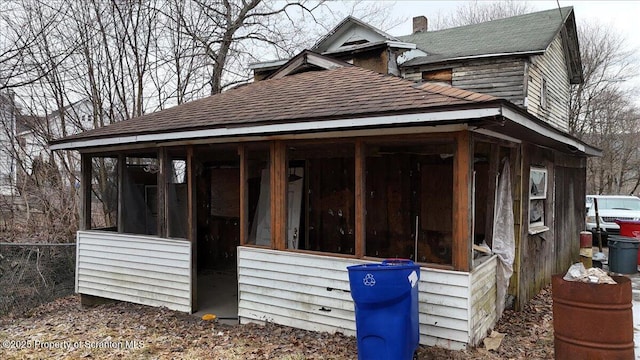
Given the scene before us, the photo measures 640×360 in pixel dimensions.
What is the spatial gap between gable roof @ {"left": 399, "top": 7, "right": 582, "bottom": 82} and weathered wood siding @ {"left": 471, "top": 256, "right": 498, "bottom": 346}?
8008 millimetres

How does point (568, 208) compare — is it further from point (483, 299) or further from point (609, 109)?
point (609, 109)

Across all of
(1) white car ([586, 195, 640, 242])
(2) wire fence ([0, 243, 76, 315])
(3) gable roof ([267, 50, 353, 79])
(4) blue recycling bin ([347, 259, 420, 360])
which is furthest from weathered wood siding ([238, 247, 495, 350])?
(1) white car ([586, 195, 640, 242])

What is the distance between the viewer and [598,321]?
12.7ft

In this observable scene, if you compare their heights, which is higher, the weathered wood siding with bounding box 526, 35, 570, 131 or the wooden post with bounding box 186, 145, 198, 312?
the weathered wood siding with bounding box 526, 35, 570, 131

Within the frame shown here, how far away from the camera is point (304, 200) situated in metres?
7.25

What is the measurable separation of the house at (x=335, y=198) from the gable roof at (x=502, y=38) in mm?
4000

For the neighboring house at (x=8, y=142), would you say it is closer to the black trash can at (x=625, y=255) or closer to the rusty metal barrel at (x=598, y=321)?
the rusty metal barrel at (x=598, y=321)

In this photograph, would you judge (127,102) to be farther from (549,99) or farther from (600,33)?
(600,33)

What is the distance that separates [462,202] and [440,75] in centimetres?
905

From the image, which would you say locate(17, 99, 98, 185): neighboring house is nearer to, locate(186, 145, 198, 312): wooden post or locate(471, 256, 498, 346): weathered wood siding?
locate(186, 145, 198, 312): wooden post

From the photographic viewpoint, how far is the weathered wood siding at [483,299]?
14.0 feet

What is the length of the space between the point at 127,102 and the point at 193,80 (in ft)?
7.84

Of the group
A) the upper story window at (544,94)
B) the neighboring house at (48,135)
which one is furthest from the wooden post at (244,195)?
the upper story window at (544,94)

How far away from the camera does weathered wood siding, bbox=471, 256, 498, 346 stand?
4.27m
